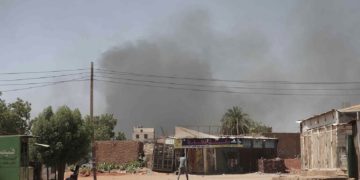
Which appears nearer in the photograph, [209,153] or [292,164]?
[209,153]

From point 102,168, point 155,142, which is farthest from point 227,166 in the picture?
point 102,168

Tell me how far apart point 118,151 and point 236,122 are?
35832 millimetres

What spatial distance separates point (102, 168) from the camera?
53.3 m

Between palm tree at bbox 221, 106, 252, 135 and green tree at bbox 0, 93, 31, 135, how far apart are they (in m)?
37.3

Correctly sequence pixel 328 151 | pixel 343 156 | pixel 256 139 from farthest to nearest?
1. pixel 256 139
2. pixel 328 151
3. pixel 343 156

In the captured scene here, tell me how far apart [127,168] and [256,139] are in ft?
45.8

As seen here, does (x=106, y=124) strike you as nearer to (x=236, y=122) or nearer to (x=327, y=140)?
(x=236, y=122)

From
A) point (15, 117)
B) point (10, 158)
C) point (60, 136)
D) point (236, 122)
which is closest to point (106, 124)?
point (236, 122)

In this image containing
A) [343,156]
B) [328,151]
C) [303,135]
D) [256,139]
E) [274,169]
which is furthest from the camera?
[256,139]

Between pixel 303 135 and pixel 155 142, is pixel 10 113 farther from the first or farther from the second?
pixel 303 135

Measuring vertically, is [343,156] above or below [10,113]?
below

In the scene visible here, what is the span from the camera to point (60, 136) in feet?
105

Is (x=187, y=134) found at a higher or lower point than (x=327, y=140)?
higher

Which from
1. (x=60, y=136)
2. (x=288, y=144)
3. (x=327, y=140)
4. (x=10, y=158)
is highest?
(x=60, y=136)
